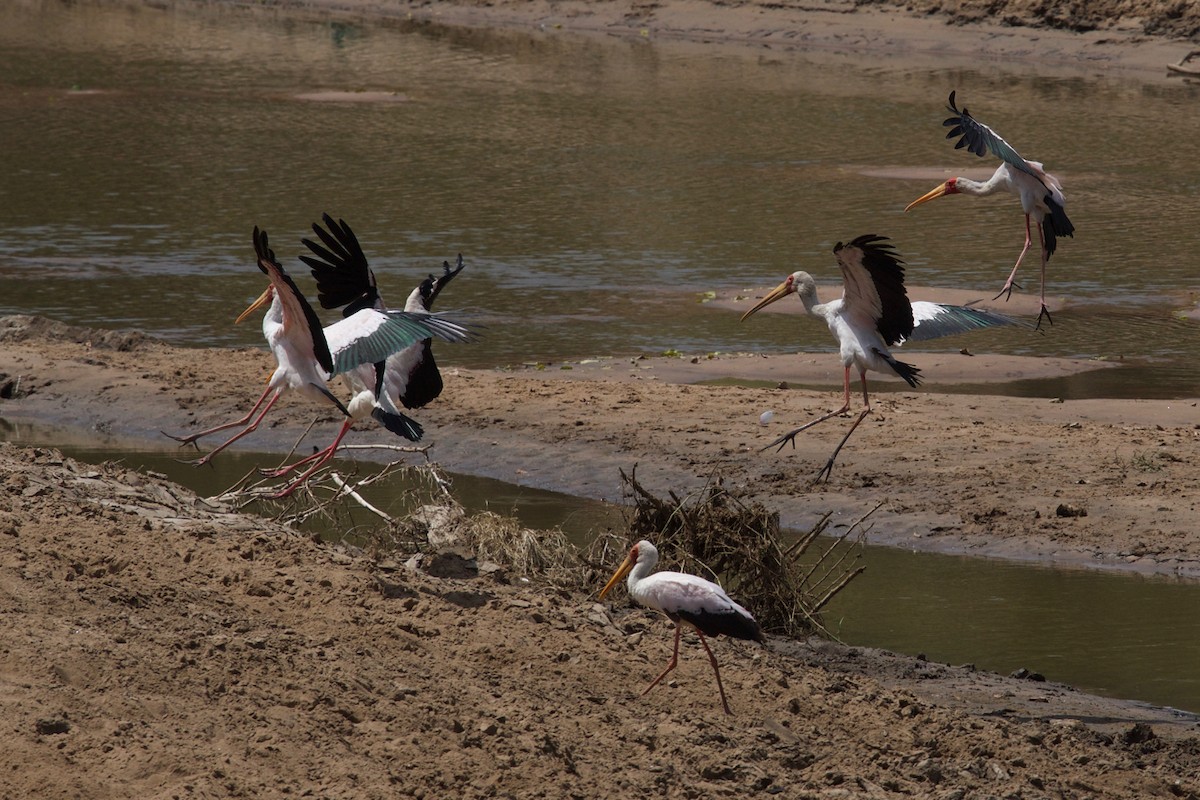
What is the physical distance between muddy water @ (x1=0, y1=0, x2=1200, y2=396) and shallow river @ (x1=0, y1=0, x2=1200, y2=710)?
86 mm

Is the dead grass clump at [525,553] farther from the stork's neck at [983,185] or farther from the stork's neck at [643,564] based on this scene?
the stork's neck at [983,185]

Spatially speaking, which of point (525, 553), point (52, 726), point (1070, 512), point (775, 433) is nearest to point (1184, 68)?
point (775, 433)

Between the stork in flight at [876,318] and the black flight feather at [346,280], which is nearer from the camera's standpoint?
the black flight feather at [346,280]

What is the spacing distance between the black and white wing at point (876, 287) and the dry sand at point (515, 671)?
1.50 meters

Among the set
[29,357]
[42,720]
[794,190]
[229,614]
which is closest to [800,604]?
[229,614]

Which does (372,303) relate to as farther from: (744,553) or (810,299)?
(810,299)

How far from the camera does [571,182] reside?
26.2 metres

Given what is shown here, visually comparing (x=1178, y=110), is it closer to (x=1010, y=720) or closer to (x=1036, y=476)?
(x=1036, y=476)

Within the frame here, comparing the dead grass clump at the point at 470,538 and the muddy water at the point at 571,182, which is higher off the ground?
the dead grass clump at the point at 470,538

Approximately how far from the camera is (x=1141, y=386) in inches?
577

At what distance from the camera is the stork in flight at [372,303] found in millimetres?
8820

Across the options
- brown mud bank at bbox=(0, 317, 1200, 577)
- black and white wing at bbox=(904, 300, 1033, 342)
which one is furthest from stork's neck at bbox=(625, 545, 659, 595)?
black and white wing at bbox=(904, 300, 1033, 342)

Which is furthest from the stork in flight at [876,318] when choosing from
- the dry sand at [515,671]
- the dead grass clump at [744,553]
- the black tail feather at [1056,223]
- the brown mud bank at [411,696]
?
the black tail feather at [1056,223]

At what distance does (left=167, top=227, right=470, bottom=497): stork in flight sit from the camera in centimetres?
798
